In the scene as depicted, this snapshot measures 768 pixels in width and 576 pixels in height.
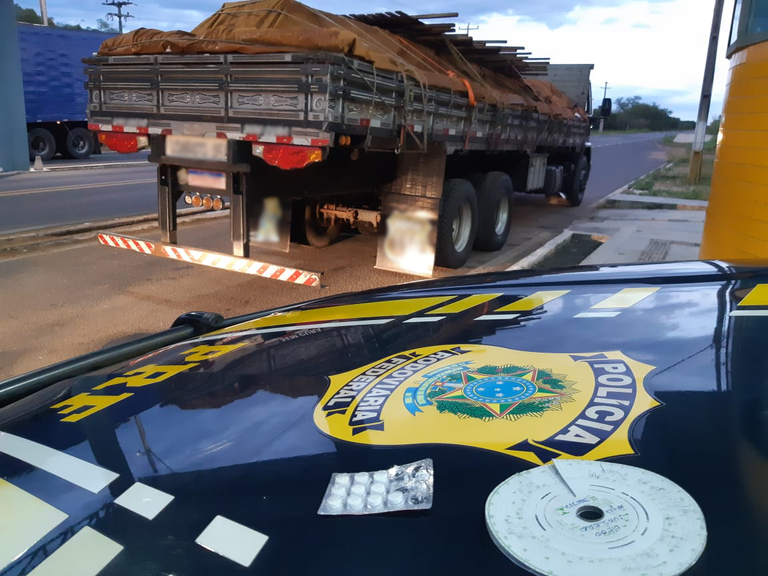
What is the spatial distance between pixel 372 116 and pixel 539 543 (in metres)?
4.91

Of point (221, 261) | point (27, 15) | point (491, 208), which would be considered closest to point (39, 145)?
point (491, 208)

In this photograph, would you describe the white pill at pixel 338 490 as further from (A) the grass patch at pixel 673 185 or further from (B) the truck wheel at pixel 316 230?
(A) the grass patch at pixel 673 185

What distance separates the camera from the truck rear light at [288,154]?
16.4 feet

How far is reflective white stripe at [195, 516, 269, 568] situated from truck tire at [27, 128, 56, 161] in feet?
76.4

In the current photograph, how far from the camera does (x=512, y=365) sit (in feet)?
5.25

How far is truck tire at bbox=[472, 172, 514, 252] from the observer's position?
334 inches

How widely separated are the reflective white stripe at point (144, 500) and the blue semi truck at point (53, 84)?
2250cm

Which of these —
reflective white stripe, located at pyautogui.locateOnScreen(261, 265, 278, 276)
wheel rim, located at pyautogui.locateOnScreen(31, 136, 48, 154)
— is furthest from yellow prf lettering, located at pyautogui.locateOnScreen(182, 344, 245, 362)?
wheel rim, located at pyautogui.locateOnScreen(31, 136, 48, 154)

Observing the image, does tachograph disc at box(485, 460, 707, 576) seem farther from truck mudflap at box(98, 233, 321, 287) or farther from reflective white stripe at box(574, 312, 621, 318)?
truck mudflap at box(98, 233, 321, 287)

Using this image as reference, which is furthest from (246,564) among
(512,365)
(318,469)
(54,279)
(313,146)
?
(54,279)

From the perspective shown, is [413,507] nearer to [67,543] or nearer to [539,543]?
[539,543]

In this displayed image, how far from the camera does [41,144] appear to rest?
21.2m

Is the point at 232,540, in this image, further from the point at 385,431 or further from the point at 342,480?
the point at 385,431

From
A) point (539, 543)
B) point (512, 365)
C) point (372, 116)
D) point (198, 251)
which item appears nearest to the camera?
point (539, 543)
